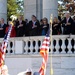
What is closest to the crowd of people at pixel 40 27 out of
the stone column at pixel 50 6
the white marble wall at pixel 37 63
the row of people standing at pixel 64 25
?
the row of people standing at pixel 64 25

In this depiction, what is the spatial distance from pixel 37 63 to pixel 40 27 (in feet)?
6.19

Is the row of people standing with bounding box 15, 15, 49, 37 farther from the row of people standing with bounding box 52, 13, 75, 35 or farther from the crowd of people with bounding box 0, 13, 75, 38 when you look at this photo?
the row of people standing with bounding box 52, 13, 75, 35

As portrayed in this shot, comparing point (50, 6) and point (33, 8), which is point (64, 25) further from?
point (33, 8)

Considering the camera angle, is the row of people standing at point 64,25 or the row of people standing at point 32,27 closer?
the row of people standing at point 64,25

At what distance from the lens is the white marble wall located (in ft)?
71.2

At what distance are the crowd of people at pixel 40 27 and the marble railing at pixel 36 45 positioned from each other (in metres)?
0.35

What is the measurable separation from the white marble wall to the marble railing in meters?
0.26

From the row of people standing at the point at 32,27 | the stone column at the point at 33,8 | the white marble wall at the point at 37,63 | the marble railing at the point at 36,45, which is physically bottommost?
the white marble wall at the point at 37,63

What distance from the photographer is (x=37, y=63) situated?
22.1m

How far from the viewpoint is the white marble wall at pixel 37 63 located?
71.2 feet

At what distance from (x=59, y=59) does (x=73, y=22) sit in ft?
7.03

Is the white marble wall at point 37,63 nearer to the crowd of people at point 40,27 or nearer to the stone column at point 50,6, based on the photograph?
the crowd of people at point 40,27

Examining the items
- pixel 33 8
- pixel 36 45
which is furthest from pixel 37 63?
pixel 33 8

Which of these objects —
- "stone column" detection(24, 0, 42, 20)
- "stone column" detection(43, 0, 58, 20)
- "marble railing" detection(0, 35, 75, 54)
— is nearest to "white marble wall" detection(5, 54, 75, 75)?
"marble railing" detection(0, 35, 75, 54)
